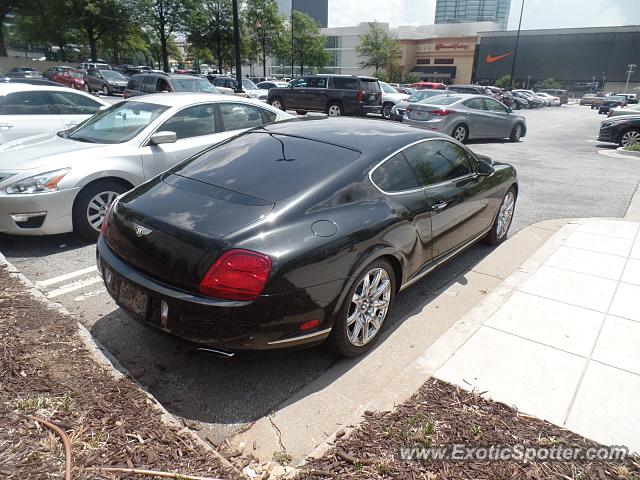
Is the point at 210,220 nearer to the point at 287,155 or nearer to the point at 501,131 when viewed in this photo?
the point at 287,155

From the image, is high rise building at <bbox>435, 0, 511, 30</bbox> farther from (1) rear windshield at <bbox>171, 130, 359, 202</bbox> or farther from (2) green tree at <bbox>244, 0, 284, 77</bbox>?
(1) rear windshield at <bbox>171, 130, 359, 202</bbox>

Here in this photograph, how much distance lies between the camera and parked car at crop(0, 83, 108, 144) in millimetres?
7625

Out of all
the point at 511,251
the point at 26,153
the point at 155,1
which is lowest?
the point at 511,251

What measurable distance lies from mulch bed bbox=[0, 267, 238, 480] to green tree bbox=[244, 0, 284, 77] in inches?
2147

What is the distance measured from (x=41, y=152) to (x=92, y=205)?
83cm

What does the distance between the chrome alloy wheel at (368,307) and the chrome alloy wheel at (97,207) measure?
3243mm

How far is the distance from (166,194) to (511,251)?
4.05m

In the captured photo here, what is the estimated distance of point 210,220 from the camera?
9.00 ft

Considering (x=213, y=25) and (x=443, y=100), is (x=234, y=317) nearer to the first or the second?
(x=443, y=100)

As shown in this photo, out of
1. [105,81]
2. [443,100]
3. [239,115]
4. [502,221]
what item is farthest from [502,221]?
[105,81]

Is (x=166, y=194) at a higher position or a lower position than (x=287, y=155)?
lower

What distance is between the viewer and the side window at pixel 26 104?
776 centimetres

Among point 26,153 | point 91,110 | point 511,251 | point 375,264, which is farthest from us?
point 91,110

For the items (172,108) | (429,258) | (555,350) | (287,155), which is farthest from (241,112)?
(555,350)
